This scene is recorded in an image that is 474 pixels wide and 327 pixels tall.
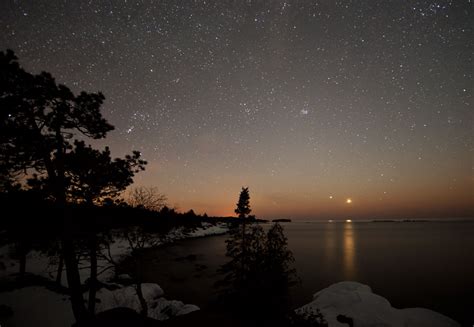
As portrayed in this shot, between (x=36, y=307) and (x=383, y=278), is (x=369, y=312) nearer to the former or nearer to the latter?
(x=383, y=278)

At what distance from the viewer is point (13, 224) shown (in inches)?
946

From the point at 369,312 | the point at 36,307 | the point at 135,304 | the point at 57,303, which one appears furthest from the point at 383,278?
the point at 36,307

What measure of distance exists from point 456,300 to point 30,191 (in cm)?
4539

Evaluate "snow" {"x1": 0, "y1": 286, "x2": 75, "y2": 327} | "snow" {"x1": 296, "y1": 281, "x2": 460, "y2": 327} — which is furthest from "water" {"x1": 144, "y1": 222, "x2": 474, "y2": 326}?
"snow" {"x1": 0, "y1": 286, "x2": 75, "y2": 327}

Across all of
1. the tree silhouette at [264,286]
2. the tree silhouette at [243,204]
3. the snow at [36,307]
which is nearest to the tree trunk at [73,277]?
the snow at [36,307]

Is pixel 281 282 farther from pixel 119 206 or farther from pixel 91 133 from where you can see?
pixel 91 133

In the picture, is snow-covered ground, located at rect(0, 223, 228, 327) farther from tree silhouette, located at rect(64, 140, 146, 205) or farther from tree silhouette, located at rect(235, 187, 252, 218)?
tree silhouette, located at rect(235, 187, 252, 218)

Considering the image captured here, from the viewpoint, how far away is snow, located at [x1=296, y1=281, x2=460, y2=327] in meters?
19.2

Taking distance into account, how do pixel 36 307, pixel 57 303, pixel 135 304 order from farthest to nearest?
pixel 135 304
pixel 57 303
pixel 36 307

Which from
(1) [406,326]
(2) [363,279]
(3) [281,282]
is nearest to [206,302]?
(3) [281,282]

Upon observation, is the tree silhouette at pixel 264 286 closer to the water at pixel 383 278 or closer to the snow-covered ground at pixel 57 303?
the snow-covered ground at pixel 57 303

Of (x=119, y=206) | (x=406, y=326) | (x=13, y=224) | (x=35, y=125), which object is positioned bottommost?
(x=406, y=326)

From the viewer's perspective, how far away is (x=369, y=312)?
20.6m

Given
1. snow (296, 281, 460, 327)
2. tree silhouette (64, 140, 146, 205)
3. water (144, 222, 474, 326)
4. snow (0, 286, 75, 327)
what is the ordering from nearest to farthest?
1. tree silhouette (64, 140, 146, 205)
2. snow (0, 286, 75, 327)
3. snow (296, 281, 460, 327)
4. water (144, 222, 474, 326)
